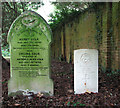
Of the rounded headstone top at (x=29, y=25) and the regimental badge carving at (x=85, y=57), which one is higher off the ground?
the rounded headstone top at (x=29, y=25)

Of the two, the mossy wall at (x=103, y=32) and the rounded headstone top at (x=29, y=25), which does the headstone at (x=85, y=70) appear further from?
the mossy wall at (x=103, y=32)

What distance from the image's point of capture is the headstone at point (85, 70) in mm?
3699

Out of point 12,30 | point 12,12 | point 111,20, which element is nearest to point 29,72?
point 12,30

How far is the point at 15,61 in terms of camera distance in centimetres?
381

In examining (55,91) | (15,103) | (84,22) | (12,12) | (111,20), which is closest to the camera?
(15,103)

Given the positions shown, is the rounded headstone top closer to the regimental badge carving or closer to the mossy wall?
the regimental badge carving

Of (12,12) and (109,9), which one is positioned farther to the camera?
(12,12)

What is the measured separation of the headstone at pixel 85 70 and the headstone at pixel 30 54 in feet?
2.46

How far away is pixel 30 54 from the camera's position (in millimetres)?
3793

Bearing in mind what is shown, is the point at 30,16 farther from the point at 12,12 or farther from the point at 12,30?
the point at 12,12

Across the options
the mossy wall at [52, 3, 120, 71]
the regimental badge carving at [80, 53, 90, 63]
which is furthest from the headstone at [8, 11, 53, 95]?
the mossy wall at [52, 3, 120, 71]

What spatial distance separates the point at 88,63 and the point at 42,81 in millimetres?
1326

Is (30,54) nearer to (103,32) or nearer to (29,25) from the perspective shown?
(29,25)

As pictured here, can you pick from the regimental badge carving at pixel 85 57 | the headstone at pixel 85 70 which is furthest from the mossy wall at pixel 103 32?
the regimental badge carving at pixel 85 57
